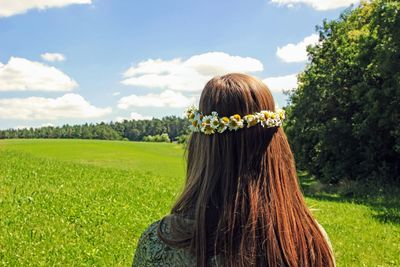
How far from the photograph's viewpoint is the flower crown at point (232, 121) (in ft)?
7.11

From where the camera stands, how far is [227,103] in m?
2.24

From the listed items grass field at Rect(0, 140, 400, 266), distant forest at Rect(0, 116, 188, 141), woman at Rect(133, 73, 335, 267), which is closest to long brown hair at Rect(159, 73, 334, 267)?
woman at Rect(133, 73, 335, 267)

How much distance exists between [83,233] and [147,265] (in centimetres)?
725

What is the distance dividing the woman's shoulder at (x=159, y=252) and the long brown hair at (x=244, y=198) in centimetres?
6

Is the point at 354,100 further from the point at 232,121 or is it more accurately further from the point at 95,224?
the point at 232,121

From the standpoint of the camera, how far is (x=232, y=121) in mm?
2166

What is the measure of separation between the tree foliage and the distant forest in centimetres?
10313

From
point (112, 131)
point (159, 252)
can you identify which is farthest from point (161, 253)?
point (112, 131)

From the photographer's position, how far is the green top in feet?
7.17

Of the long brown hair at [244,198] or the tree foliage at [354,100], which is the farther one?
the tree foliage at [354,100]

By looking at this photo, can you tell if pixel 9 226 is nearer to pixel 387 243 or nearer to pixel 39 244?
pixel 39 244

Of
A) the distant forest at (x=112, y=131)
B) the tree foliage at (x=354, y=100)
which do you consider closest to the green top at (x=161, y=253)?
the tree foliage at (x=354, y=100)

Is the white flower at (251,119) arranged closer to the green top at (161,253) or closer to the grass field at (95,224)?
the green top at (161,253)

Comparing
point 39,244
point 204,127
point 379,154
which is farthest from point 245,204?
point 379,154
